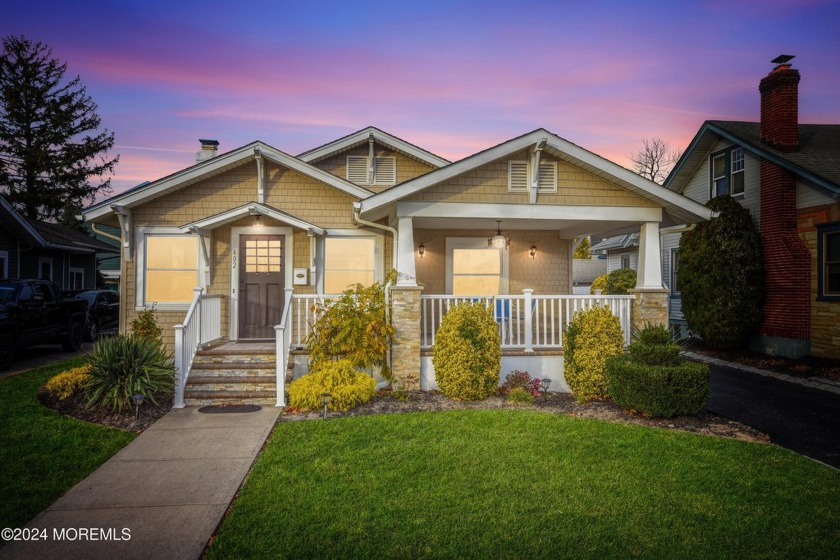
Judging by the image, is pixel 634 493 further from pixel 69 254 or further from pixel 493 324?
pixel 69 254

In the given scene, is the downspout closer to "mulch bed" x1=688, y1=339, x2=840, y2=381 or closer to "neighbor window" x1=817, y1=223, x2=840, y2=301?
"mulch bed" x1=688, y1=339, x2=840, y2=381

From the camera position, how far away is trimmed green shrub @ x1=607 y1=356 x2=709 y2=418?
21.9 ft

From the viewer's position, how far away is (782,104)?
13281 millimetres

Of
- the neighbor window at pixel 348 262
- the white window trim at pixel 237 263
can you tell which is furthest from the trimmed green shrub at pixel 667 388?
the white window trim at pixel 237 263

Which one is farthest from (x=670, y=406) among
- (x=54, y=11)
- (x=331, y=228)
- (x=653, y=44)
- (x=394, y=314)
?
(x=54, y=11)

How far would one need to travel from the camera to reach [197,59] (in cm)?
1334

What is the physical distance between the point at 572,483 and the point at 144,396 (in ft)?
20.6

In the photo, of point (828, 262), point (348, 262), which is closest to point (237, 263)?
point (348, 262)

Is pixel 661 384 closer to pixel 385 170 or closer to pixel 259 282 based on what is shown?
pixel 259 282

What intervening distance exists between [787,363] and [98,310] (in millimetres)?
20825

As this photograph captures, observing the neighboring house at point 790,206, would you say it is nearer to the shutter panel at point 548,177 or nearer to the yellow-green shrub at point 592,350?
the shutter panel at point 548,177

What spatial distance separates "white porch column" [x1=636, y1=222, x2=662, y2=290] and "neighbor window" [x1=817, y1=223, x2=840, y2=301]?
5.62 metres

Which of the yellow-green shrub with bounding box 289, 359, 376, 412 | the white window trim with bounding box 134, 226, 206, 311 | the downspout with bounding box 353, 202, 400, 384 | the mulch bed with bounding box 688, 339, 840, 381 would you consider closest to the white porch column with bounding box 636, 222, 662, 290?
the mulch bed with bounding box 688, 339, 840, 381

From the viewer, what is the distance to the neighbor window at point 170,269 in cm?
1016
